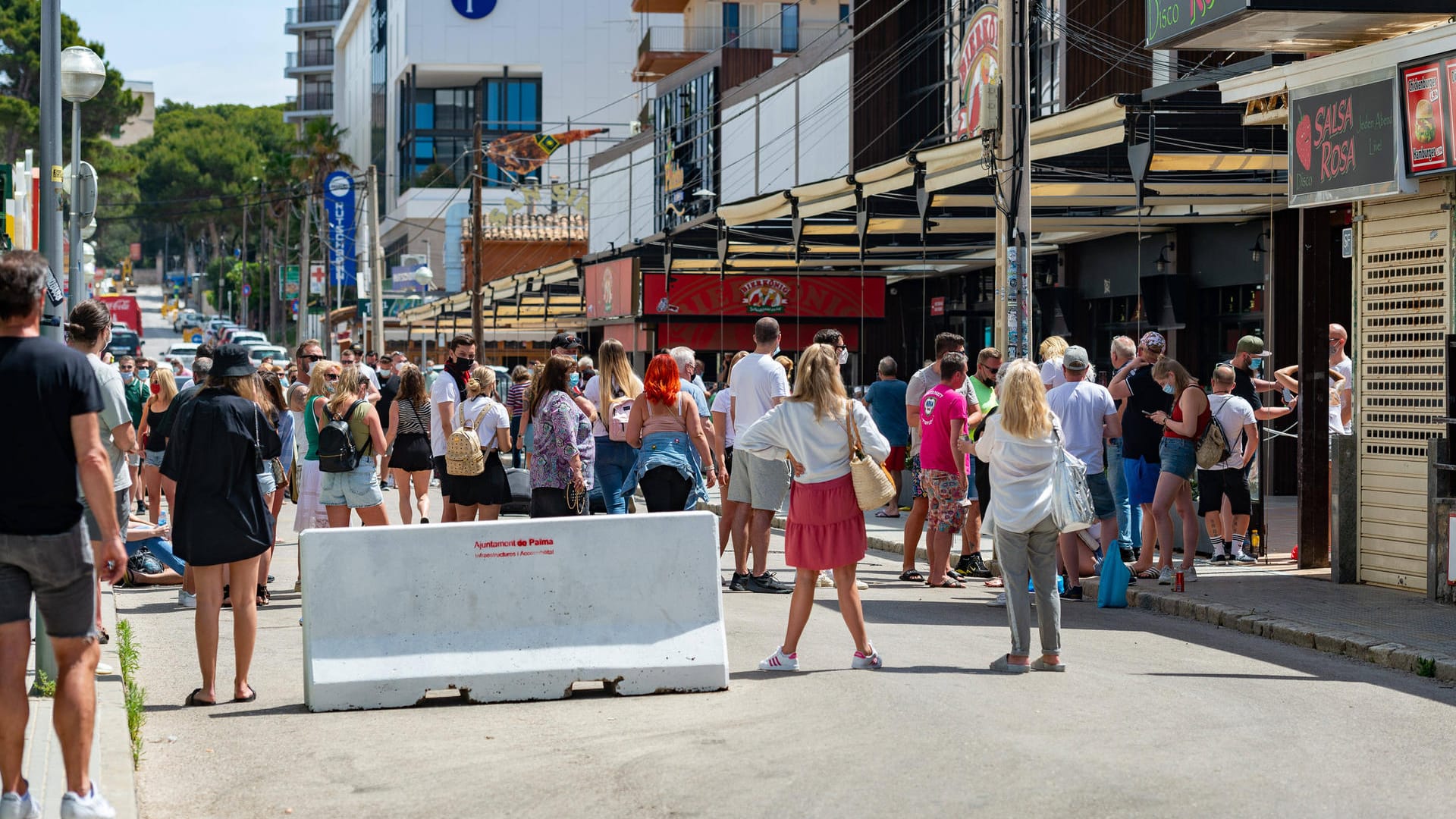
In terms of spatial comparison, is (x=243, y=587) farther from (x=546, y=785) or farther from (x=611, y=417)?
(x=611, y=417)

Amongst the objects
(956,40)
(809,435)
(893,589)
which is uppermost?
(956,40)

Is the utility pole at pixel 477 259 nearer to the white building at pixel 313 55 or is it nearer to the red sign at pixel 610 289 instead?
the red sign at pixel 610 289

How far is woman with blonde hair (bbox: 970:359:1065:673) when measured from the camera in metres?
8.85

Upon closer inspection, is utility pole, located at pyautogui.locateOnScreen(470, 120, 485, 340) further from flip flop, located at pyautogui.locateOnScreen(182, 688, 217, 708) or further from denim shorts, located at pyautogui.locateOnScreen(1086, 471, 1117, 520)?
flip flop, located at pyautogui.locateOnScreen(182, 688, 217, 708)

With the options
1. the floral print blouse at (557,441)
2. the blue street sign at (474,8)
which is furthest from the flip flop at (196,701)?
the blue street sign at (474,8)

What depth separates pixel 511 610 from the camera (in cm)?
809

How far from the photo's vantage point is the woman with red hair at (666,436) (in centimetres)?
1146

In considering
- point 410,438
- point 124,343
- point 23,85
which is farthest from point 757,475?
point 23,85

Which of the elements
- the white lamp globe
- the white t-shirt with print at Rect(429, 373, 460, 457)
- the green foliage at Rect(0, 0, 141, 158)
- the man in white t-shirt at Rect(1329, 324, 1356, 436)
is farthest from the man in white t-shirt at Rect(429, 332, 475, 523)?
the green foliage at Rect(0, 0, 141, 158)

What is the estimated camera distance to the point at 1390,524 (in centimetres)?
1198

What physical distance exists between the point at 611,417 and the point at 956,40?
16750mm

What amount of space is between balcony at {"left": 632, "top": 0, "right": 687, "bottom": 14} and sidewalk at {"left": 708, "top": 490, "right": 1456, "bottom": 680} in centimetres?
4610

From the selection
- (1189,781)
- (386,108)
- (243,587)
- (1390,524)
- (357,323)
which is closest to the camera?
(1189,781)

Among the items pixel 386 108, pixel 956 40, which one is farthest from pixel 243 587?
pixel 386 108
